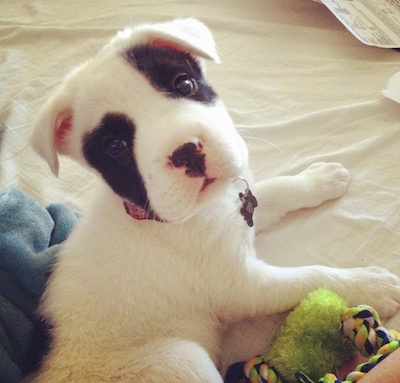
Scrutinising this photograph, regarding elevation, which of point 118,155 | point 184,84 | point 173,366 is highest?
point 184,84

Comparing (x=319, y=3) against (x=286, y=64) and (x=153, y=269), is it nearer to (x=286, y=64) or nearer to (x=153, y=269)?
(x=286, y=64)

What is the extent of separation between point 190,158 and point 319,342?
0.47 m

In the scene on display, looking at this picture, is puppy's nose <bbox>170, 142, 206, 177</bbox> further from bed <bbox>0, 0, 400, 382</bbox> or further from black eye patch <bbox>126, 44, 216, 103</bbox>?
bed <bbox>0, 0, 400, 382</bbox>

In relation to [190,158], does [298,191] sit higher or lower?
lower

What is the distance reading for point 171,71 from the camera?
118cm

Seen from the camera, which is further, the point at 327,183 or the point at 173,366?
the point at 327,183

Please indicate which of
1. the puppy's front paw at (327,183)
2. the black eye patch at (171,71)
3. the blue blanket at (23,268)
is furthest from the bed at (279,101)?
the black eye patch at (171,71)

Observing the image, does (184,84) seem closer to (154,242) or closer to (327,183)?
(154,242)

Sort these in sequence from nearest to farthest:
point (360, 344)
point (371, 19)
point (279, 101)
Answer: point (360, 344) → point (279, 101) → point (371, 19)

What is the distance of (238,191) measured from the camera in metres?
1.41

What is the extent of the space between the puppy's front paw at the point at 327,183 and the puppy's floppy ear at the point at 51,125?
69cm

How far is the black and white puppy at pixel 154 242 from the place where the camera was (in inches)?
44.0

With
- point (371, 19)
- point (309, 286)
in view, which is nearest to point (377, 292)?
point (309, 286)

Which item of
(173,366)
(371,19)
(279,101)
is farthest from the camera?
(371,19)
